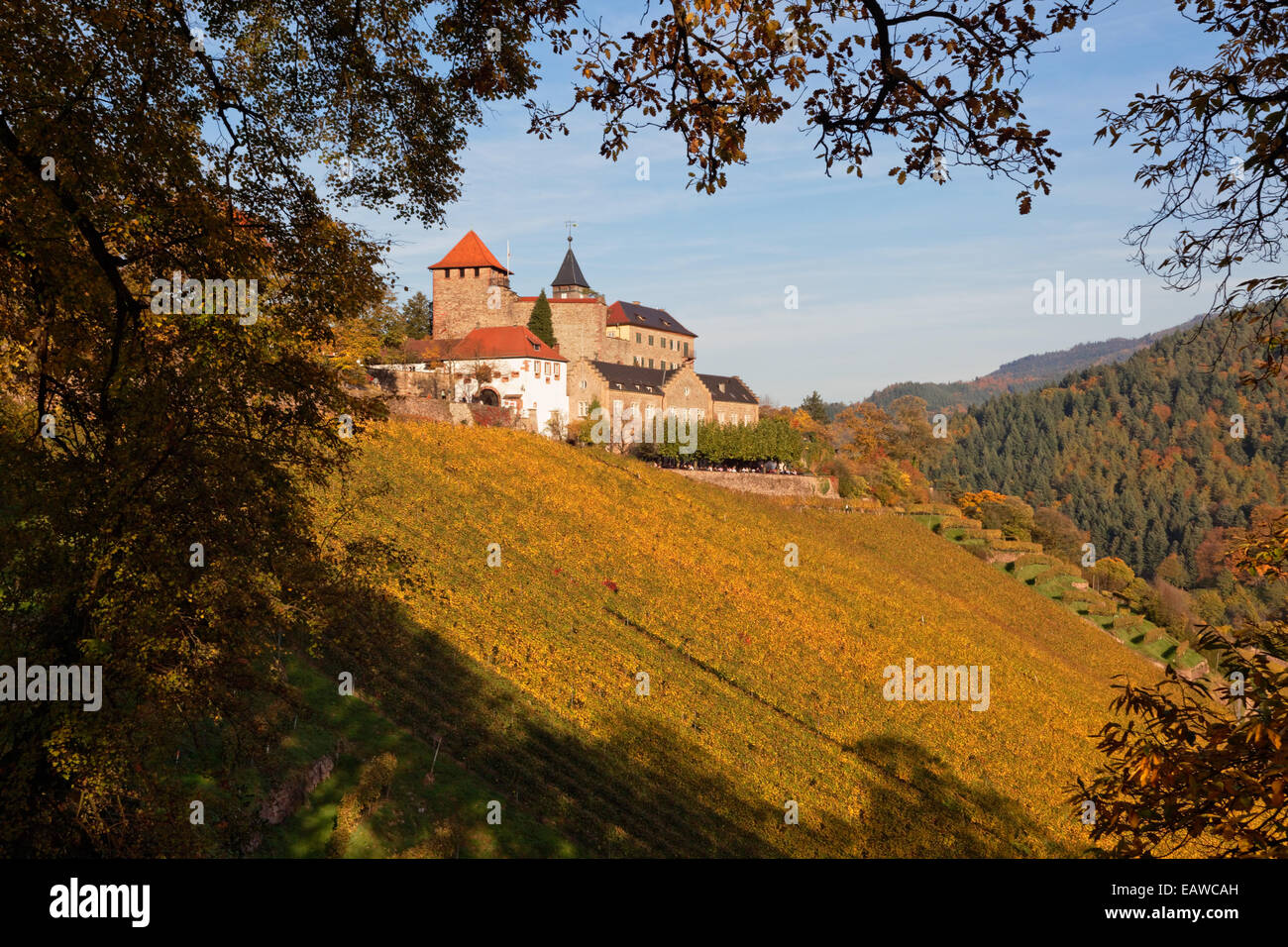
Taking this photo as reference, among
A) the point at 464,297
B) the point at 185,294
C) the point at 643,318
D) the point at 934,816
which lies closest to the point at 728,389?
the point at 643,318

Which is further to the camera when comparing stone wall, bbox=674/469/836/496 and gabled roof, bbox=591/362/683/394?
gabled roof, bbox=591/362/683/394

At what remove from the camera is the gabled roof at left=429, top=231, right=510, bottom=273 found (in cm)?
8500

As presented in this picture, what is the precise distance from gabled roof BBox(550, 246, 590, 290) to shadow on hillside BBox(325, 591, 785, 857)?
81.2 m

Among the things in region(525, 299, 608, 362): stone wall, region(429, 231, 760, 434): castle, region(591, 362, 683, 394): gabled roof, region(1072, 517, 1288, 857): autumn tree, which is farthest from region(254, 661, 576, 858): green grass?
region(525, 299, 608, 362): stone wall

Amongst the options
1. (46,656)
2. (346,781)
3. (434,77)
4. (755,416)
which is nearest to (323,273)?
(434,77)

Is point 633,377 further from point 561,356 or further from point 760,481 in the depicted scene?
point 760,481

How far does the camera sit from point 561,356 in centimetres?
8012

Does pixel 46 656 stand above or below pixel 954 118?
below

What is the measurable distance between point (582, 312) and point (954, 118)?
290 feet

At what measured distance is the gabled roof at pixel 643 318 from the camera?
347ft

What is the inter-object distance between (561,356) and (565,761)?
61932 millimetres

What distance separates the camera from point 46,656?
8938 mm

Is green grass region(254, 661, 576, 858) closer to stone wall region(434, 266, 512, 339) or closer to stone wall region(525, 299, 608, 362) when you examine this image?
stone wall region(434, 266, 512, 339)
